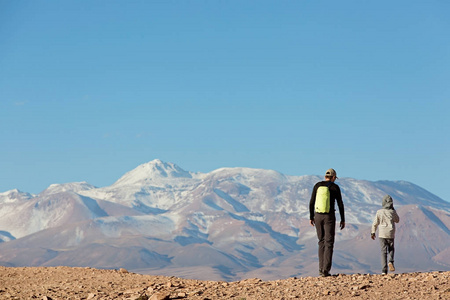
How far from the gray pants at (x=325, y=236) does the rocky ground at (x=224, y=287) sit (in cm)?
50

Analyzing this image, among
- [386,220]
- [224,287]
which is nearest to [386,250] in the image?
[386,220]

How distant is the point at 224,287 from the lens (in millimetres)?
21453

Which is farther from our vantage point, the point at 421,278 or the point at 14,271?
the point at 14,271

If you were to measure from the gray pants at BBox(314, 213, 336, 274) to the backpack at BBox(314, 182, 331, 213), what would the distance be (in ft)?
0.63

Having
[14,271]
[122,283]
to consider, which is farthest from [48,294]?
[14,271]

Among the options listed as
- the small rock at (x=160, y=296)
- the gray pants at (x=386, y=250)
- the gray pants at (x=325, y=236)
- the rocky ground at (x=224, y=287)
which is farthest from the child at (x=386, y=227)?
the small rock at (x=160, y=296)

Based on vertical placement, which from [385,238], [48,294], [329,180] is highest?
[329,180]

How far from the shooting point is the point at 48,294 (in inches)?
834

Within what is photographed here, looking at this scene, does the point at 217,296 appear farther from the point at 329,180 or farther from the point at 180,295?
the point at 329,180

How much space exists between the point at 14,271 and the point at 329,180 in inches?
493

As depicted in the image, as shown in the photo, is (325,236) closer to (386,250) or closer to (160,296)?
(386,250)

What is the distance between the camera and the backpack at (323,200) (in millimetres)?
21625

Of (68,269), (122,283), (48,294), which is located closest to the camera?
(48,294)

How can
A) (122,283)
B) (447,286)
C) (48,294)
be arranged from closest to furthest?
(447,286)
(48,294)
(122,283)
